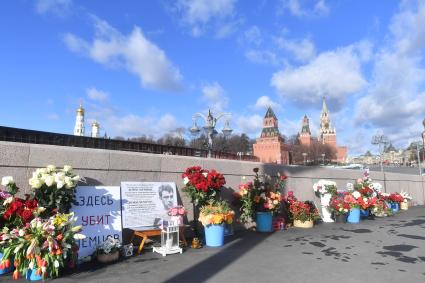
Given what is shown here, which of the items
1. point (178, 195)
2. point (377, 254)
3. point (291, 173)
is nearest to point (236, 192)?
point (178, 195)

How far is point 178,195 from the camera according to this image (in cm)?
954

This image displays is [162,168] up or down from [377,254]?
up

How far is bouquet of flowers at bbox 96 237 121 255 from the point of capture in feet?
22.6

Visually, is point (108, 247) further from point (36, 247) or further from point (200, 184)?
point (200, 184)

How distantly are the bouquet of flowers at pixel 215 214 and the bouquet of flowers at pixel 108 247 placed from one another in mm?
2187

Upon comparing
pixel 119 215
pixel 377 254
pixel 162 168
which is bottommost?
pixel 377 254

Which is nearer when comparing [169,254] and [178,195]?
[169,254]

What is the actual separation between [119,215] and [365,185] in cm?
1161

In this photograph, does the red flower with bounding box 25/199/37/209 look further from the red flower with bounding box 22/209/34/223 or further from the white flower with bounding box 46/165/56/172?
the white flower with bounding box 46/165/56/172

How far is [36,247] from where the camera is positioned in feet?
17.8

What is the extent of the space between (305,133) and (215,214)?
543 feet

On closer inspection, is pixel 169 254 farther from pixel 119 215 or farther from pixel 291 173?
pixel 291 173

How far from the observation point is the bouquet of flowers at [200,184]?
29.6 feet

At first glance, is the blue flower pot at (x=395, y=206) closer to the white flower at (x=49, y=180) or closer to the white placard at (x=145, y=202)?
the white placard at (x=145, y=202)
